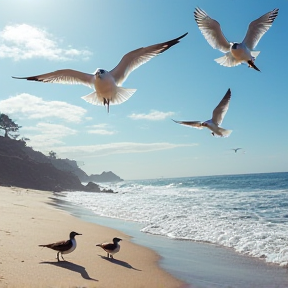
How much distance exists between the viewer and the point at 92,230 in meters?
10.2

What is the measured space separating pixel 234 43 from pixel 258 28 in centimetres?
109

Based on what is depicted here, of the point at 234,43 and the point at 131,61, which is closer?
the point at 234,43

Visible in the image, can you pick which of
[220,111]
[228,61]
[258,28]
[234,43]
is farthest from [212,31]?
[220,111]

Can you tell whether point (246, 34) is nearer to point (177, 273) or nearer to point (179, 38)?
point (179, 38)

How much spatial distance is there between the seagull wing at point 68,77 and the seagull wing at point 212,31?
1.80m

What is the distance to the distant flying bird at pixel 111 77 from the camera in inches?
205

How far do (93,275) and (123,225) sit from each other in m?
6.75

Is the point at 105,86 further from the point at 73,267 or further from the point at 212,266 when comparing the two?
the point at 212,266

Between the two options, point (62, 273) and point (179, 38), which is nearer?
point (179, 38)

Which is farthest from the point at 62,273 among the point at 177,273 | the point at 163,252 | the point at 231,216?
the point at 231,216

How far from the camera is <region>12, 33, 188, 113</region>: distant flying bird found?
5.21 meters

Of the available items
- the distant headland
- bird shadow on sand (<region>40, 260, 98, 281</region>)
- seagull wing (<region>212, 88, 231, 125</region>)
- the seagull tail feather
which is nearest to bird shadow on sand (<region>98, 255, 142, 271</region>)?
bird shadow on sand (<region>40, 260, 98, 281</region>)

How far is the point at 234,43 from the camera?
17.5 feet

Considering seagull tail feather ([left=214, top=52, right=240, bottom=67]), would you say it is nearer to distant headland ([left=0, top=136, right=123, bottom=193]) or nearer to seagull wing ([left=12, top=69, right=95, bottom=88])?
seagull wing ([left=12, top=69, right=95, bottom=88])
